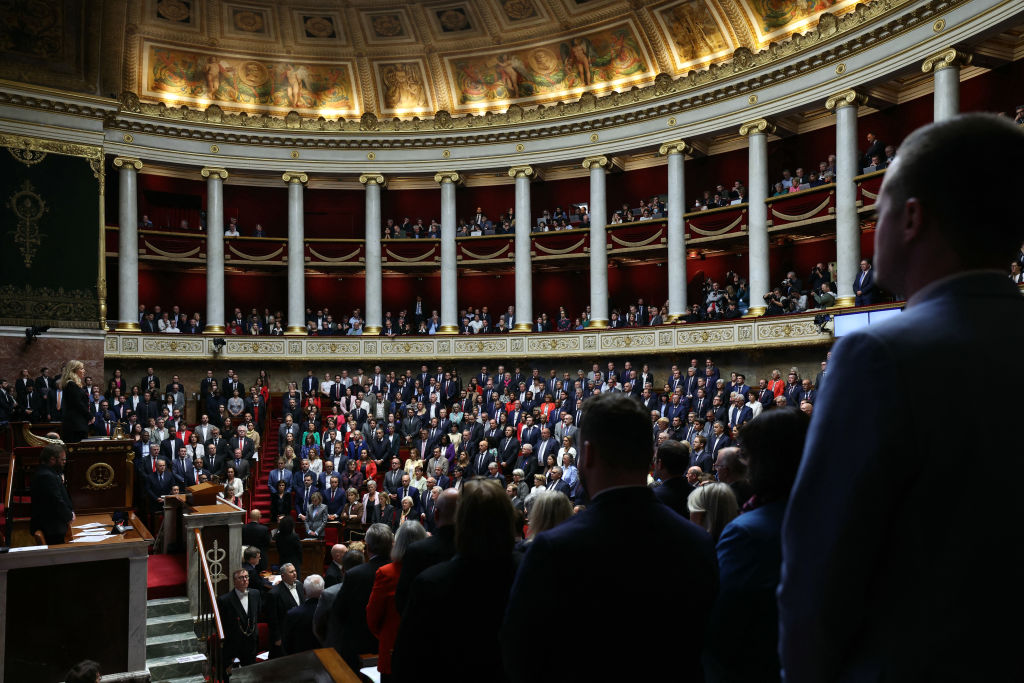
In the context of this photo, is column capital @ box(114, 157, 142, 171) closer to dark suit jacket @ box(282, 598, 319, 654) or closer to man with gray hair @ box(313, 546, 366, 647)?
dark suit jacket @ box(282, 598, 319, 654)

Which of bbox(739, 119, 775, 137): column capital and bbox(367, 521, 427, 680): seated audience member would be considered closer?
bbox(367, 521, 427, 680): seated audience member

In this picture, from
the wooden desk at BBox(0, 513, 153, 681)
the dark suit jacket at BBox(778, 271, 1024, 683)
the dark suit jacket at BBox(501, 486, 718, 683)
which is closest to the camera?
the dark suit jacket at BBox(778, 271, 1024, 683)

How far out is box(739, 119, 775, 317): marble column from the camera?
22.3m

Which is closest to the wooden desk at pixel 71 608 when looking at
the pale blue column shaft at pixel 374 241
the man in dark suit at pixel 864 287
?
the man in dark suit at pixel 864 287

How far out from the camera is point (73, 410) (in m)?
11.0

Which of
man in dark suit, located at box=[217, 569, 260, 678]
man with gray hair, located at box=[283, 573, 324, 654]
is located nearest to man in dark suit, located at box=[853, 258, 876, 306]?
man in dark suit, located at box=[217, 569, 260, 678]

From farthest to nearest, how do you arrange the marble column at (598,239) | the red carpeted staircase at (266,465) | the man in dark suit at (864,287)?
the marble column at (598,239), the man in dark suit at (864,287), the red carpeted staircase at (266,465)

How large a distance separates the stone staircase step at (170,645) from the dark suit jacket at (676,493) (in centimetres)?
678

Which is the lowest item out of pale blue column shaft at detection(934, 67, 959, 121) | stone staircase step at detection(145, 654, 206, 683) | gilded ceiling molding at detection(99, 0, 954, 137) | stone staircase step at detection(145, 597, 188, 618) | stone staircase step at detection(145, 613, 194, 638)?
stone staircase step at detection(145, 654, 206, 683)

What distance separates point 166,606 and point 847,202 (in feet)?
58.9

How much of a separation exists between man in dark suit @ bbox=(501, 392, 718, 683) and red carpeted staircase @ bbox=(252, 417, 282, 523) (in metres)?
15.5

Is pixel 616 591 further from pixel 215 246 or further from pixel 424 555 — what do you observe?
pixel 215 246

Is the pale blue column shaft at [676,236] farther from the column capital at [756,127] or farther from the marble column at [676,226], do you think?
the column capital at [756,127]

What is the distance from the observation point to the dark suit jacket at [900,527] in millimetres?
1130
